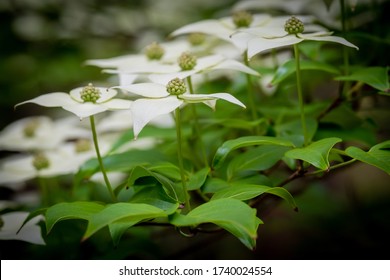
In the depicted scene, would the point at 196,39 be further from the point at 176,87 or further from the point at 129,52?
the point at 129,52

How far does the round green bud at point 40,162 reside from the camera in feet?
2.83

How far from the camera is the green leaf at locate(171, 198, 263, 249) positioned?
1.48 feet

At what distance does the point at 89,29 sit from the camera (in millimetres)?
1516

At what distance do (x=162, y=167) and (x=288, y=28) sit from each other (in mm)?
252

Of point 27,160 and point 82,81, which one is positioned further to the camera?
point 82,81

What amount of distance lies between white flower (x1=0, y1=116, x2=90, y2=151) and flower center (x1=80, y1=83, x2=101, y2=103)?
0.95 ft

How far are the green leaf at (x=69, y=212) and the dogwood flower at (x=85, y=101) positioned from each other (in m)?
0.12

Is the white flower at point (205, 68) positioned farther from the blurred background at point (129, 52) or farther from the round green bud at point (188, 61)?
the blurred background at point (129, 52)

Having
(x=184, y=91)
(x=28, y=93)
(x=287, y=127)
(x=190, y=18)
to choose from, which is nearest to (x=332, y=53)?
(x=287, y=127)

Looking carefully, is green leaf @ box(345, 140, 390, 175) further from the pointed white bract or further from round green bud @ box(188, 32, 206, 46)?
round green bud @ box(188, 32, 206, 46)

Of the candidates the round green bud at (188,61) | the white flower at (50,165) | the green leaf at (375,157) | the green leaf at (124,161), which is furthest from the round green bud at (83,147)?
the green leaf at (375,157)

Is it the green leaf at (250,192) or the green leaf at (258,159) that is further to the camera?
the green leaf at (258,159)

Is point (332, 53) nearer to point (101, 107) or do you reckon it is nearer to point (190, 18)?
point (101, 107)

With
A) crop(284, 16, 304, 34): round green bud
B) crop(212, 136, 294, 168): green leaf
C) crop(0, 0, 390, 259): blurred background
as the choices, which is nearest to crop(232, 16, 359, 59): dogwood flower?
crop(284, 16, 304, 34): round green bud
